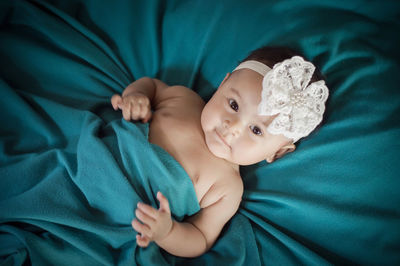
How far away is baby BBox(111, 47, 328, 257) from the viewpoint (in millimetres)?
796

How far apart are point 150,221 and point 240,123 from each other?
1.41 feet

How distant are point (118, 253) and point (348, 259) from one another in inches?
31.9

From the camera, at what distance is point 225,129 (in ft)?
3.01

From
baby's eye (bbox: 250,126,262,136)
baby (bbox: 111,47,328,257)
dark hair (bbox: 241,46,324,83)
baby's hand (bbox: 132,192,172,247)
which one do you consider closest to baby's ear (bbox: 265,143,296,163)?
baby (bbox: 111,47,328,257)

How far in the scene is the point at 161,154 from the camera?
0.94 meters

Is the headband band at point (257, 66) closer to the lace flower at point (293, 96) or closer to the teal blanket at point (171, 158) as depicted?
the lace flower at point (293, 96)

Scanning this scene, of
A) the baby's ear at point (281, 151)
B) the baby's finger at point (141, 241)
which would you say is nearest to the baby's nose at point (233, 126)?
the baby's ear at point (281, 151)

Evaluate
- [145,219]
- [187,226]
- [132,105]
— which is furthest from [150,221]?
[132,105]

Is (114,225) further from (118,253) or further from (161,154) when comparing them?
(161,154)

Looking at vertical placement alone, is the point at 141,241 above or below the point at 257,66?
below

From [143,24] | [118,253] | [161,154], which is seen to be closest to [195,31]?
[143,24]

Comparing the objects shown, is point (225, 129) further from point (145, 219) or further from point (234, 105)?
point (145, 219)

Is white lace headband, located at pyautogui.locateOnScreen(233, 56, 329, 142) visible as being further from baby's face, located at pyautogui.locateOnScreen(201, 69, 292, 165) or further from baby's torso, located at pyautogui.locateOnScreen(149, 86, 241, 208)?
baby's torso, located at pyautogui.locateOnScreen(149, 86, 241, 208)

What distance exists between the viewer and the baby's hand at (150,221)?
0.74 m
